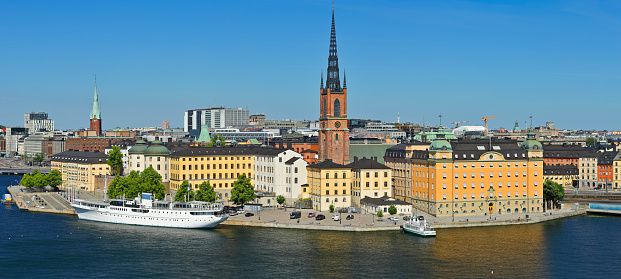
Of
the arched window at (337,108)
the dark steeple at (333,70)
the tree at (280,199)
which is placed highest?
the dark steeple at (333,70)

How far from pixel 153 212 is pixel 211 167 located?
26.6 meters

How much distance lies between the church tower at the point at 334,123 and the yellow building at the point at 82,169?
153 feet

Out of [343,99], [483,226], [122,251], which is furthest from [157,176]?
[483,226]

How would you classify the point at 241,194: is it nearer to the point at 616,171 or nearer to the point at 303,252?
the point at 303,252

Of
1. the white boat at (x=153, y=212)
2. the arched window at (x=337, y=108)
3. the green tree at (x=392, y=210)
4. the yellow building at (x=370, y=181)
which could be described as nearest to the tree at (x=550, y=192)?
the yellow building at (x=370, y=181)

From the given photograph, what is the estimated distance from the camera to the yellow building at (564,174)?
14575 centimetres

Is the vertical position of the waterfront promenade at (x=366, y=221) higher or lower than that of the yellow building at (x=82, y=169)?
lower

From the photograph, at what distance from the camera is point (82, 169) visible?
154000 millimetres

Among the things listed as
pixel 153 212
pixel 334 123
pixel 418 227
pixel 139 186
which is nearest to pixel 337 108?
pixel 334 123

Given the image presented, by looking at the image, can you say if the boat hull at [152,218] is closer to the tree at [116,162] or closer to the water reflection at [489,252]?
the water reflection at [489,252]

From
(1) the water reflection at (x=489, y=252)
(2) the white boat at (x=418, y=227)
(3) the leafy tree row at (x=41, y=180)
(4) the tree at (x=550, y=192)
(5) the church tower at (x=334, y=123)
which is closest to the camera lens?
(1) the water reflection at (x=489, y=252)

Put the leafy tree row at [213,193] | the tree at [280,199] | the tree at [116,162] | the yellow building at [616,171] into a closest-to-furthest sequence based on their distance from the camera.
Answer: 1. the leafy tree row at [213,193]
2. the tree at [280,199]
3. the tree at [116,162]
4. the yellow building at [616,171]

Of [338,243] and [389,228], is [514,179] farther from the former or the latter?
[338,243]

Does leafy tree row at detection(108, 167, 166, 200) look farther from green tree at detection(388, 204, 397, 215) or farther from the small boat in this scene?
green tree at detection(388, 204, 397, 215)
